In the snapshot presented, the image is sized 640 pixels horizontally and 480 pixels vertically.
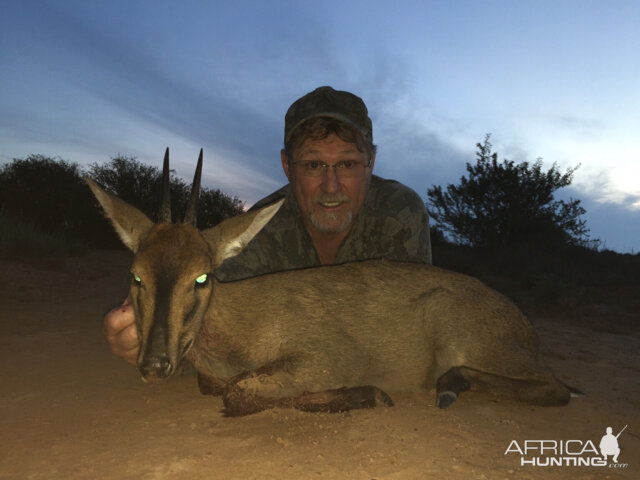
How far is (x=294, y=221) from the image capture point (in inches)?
267

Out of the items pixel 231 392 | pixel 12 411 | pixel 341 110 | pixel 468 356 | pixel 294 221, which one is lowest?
pixel 12 411

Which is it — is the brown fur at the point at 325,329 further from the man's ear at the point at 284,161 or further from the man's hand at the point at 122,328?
the man's ear at the point at 284,161

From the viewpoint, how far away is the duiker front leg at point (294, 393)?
390 centimetres

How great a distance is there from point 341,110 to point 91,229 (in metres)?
18.7

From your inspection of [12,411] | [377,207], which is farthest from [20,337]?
[377,207]

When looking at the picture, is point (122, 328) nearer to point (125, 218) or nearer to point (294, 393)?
point (125, 218)

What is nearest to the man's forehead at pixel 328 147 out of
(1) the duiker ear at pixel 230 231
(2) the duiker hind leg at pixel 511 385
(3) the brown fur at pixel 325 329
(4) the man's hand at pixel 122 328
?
(3) the brown fur at pixel 325 329

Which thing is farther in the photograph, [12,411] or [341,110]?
[341,110]

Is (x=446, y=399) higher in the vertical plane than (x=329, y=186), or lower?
lower

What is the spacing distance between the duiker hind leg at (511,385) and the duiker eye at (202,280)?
2.22 metres

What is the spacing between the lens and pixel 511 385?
14.3ft

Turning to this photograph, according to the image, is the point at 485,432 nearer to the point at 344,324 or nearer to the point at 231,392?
the point at 344,324

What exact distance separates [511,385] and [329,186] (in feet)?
9.85


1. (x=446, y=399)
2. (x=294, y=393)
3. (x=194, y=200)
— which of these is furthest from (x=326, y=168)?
(x=446, y=399)
